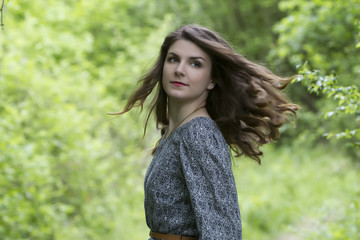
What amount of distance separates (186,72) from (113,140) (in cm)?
576

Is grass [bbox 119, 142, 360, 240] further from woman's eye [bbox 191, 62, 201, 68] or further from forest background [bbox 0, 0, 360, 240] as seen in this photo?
woman's eye [bbox 191, 62, 201, 68]

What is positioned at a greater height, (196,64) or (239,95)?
(196,64)

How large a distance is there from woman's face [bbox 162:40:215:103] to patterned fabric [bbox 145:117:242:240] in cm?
13

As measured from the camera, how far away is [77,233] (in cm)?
624

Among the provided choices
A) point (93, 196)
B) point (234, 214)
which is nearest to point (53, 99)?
point (93, 196)

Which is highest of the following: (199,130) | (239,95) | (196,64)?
(196,64)

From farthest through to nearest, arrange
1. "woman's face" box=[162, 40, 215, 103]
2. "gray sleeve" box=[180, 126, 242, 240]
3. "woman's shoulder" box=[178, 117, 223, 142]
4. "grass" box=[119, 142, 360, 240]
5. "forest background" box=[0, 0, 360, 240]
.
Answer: "grass" box=[119, 142, 360, 240] < "forest background" box=[0, 0, 360, 240] < "woman's face" box=[162, 40, 215, 103] < "woman's shoulder" box=[178, 117, 223, 142] < "gray sleeve" box=[180, 126, 242, 240]

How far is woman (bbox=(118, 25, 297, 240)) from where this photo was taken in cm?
218

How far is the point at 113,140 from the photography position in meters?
8.02

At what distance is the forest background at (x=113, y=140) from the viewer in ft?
15.7

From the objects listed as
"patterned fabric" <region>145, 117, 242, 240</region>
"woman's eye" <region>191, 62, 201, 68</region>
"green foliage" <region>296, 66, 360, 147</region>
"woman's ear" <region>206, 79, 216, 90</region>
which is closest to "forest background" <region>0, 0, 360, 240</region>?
"green foliage" <region>296, 66, 360, 147</region>

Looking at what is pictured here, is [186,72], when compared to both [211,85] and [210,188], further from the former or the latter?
[210,188]

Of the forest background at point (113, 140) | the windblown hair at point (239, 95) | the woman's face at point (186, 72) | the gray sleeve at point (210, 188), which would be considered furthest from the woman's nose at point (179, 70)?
the forest background at point (113, 140)

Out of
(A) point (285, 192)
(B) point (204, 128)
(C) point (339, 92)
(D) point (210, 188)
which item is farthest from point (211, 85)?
(A) point (285, 192)
